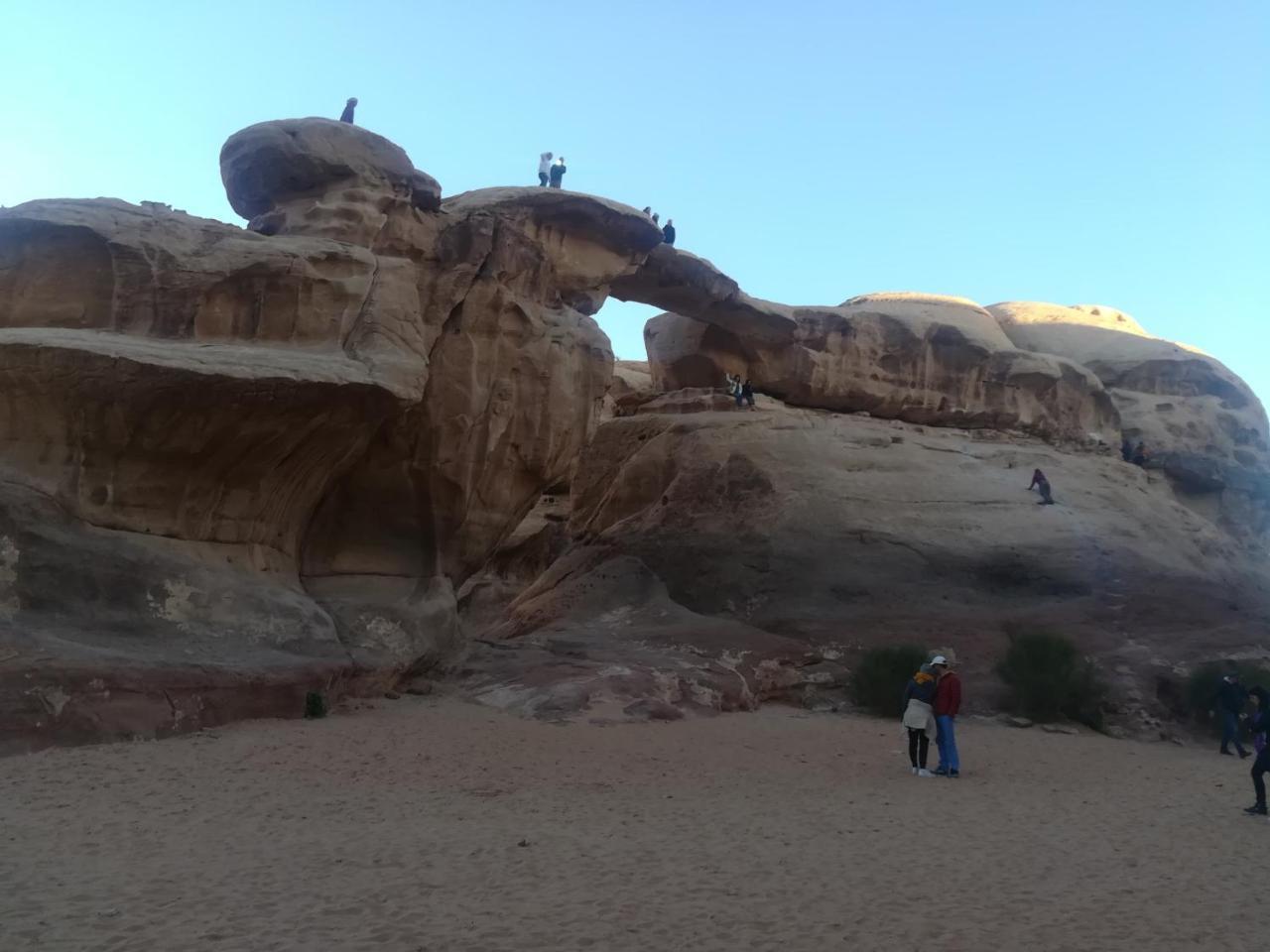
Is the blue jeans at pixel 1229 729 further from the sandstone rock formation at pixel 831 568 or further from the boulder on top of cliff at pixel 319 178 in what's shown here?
the boulder on top of cliff at pixel 319 178

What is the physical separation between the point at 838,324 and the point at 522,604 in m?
10.4

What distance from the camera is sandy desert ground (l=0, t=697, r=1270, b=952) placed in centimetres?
536

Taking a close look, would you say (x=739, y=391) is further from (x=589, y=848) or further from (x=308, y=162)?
(x=589, y=848)

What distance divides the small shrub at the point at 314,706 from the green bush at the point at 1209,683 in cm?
1167

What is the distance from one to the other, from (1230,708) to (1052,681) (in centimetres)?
218

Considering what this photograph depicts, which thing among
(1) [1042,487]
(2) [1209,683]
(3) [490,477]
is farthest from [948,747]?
(1) [1042,487]

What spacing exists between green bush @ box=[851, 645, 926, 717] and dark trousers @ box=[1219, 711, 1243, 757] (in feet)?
12.6

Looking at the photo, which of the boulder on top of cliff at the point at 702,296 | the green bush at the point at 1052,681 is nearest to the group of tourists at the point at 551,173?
the boulder on top of cliff at the point at 702,296

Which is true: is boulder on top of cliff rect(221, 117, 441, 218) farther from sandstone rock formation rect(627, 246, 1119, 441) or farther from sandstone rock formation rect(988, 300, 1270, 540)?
sandstone rock formation rect(988, 300, 1270, 540)

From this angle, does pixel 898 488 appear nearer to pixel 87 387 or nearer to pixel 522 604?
pixel 522 604

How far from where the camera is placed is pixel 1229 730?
13867 mm

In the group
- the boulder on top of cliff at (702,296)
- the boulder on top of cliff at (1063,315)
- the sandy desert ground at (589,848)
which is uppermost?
the boulder on top of cliff at (1063,315)

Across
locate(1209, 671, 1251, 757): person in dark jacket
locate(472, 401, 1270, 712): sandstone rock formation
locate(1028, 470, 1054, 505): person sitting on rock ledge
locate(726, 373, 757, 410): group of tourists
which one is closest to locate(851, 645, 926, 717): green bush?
locate(472, 401, 1270, 712): sandstone rock formation

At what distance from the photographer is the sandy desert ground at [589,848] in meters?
5.36
